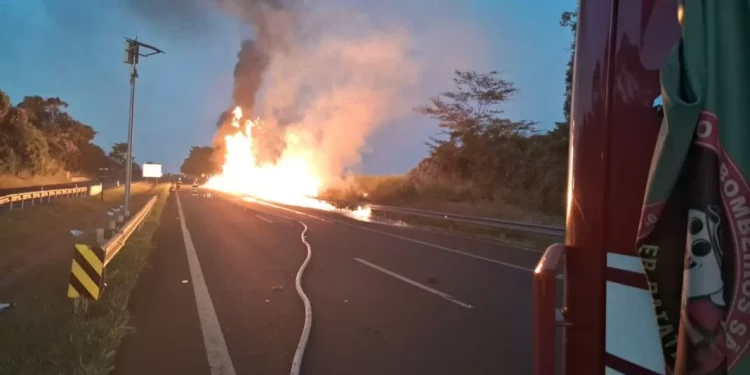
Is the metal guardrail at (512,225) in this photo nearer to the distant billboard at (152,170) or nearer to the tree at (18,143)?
the tree at (18,143)

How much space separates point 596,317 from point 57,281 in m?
11.6

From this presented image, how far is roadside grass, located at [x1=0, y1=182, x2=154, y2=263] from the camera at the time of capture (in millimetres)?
16839

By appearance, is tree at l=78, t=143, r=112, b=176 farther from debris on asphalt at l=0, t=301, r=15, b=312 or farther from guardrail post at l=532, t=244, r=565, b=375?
guardrail post at l=532, t=244, r=565, b=375

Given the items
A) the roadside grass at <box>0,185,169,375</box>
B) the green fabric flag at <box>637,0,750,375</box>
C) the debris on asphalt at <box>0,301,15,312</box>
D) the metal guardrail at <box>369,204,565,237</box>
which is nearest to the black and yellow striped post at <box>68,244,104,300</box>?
the roadside grass at <box>0,185,169,375</box>

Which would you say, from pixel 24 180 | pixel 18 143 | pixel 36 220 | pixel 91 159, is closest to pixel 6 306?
pixel 36 220

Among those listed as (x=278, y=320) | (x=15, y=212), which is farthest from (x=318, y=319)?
(x=15, y=212)

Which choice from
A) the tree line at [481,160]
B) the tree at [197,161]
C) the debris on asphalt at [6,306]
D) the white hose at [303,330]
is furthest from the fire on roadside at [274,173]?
the tree at [197,161]

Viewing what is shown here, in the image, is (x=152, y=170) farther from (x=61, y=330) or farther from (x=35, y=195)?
(x=61, y=330)

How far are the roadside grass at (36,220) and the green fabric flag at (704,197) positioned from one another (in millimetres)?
15561

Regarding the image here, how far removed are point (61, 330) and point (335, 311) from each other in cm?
359

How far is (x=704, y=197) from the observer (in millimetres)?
1493

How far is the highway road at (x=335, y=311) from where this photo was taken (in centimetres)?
596

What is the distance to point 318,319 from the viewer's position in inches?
304

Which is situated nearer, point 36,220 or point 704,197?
point 704,197
